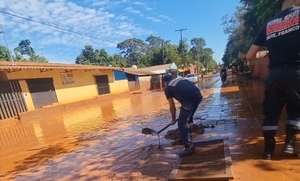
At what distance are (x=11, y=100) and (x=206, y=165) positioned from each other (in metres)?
13.5

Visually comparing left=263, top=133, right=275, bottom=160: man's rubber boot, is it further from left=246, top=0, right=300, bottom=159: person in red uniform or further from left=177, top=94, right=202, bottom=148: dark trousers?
left=177, top=94, right=202, bottom=148: dark trousers

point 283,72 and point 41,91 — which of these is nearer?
point 283,72

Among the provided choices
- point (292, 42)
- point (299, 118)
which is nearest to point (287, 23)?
point (292, 42)

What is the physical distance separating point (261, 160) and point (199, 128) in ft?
7.66

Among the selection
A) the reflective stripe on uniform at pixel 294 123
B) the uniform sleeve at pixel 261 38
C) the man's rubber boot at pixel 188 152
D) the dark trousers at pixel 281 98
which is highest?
the uniform sleeve at pixel 261 38

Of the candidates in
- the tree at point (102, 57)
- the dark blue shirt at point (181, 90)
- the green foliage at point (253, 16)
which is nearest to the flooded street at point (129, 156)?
the dark blue shirt at point (181, 90)

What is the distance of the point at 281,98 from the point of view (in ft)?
10.2

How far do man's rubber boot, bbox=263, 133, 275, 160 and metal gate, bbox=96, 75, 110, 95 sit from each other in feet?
67.2

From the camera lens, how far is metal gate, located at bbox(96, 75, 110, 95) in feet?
74.8

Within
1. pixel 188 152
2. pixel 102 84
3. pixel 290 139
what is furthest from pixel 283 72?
pixel 102 84

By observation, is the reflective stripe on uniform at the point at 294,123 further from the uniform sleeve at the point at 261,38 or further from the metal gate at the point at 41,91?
the metal gate at the point at 41,91

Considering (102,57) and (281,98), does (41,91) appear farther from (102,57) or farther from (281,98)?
(102,57)

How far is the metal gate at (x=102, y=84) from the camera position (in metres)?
22.8

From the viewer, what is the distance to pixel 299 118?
301cm
